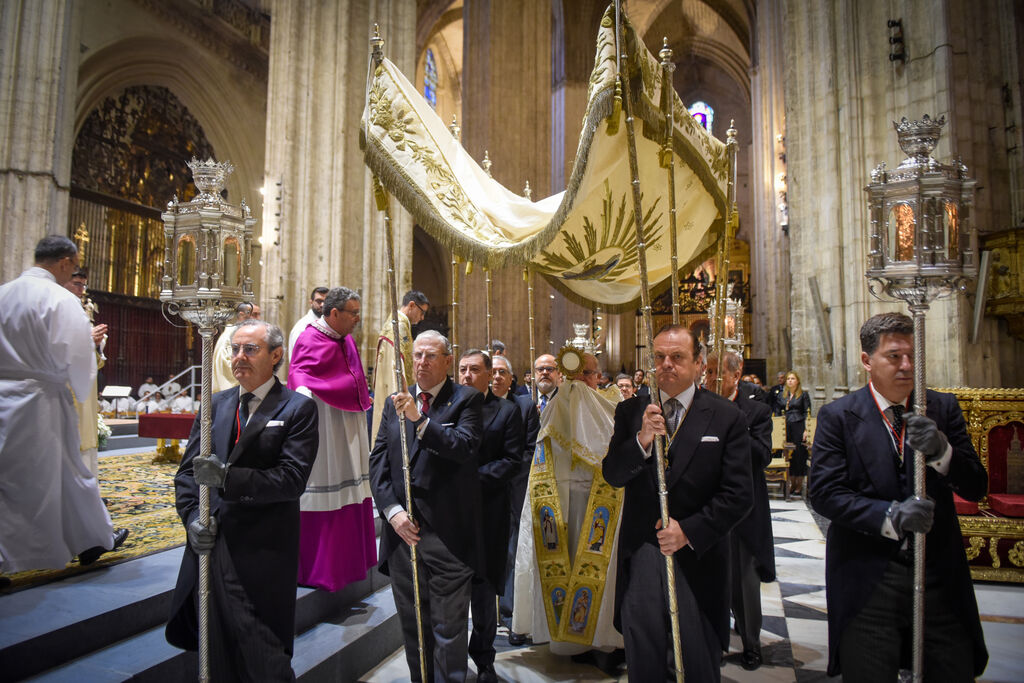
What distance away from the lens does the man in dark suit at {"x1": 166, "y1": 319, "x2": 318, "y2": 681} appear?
2.36m

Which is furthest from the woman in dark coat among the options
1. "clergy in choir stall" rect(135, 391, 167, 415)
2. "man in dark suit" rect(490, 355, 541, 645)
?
"clergy in choir stall" rect(135, 391, 167, 415)

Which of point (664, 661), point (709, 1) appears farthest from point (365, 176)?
point (709, 1)

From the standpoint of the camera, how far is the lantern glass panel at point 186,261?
2.83 meters

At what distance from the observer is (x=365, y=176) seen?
9578 millimetres

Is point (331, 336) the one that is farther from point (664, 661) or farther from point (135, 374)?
point (135, 374)

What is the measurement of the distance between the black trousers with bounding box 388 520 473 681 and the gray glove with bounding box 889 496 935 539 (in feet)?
5.86

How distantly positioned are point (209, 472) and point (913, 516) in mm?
2422

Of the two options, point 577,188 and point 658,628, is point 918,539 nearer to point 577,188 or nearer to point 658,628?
point 658,628

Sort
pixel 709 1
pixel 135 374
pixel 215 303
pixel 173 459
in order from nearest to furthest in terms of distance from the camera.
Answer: pixel 215 303 < pixel 173 459 < pixel 135 374 < pixel 709 1

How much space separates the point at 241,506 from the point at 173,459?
6.67m

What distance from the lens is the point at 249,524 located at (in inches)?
95.9

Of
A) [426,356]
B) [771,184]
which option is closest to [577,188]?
[426,356]

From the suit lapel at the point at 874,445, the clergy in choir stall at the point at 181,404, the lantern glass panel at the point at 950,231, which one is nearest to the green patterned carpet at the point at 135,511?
the suit lapel at the point at 874,445

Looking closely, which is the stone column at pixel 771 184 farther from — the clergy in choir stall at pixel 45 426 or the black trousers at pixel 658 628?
the clergy in choir stall at pixel 45 426
